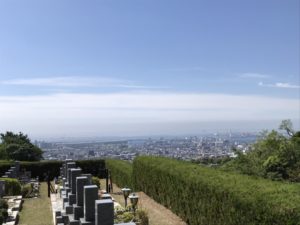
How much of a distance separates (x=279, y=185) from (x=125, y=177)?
599 inches

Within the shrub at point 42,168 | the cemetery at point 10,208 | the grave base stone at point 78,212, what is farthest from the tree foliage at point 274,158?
the shrub at point 42,168

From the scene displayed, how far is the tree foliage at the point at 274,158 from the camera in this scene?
17531 millimetres

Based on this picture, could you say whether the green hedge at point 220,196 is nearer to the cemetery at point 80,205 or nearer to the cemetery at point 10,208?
the cemetery at point 80,205

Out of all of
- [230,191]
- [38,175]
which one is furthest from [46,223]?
[38,175]

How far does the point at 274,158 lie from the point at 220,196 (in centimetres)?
918

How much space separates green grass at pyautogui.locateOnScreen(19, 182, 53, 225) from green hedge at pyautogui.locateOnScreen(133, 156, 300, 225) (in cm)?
454

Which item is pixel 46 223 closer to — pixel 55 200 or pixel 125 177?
pixel 55 200

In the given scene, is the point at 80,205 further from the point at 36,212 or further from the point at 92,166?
the point at 92,166

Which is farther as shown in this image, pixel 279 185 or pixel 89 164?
pixel 89 164

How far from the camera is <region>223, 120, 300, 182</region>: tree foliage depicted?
17.5m

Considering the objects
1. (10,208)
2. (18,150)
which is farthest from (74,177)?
(18,150)

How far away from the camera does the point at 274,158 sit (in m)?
18.2

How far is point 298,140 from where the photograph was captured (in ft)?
65.6

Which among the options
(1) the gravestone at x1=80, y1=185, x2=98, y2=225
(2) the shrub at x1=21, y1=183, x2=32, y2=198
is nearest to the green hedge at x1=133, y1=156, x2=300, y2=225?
(1) the gravestone at x1=80, y1=185, x2=98, y2=225
